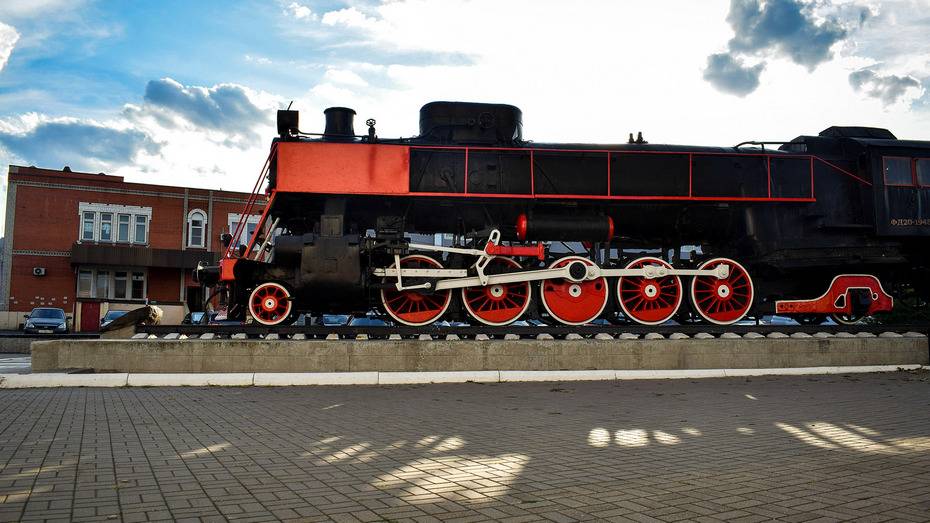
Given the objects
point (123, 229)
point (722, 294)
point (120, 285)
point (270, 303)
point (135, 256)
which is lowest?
point (270, 303)

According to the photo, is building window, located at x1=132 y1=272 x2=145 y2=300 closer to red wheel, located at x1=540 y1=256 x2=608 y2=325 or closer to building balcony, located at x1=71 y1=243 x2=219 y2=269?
building balcony, located at x1=71 y1=243 x2=219 y2=269

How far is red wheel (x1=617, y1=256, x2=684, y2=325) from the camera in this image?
1062 cm

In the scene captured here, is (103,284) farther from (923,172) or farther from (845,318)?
(923,172)

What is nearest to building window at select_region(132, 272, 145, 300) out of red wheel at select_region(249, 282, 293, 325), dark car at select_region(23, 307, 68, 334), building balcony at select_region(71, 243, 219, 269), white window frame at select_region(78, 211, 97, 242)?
building balcony at select_region(71, 243, 219, 269)

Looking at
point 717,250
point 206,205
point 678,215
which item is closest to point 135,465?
point 678,215

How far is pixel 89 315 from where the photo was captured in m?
33.1

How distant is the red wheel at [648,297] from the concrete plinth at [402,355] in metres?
0.93

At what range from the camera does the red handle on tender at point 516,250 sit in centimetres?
1003

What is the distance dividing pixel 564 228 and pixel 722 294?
3.03 metres

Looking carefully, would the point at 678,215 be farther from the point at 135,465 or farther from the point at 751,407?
the point at 135,465

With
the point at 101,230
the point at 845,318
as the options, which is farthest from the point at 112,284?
the point at 845,318

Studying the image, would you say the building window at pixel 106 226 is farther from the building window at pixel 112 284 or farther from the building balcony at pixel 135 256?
the building window at pixel 112 284

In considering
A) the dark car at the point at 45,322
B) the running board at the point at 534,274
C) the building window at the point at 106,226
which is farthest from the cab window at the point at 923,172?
the building window at the point at 106,226

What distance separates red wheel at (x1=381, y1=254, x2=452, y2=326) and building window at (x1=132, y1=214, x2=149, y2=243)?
2962cm
